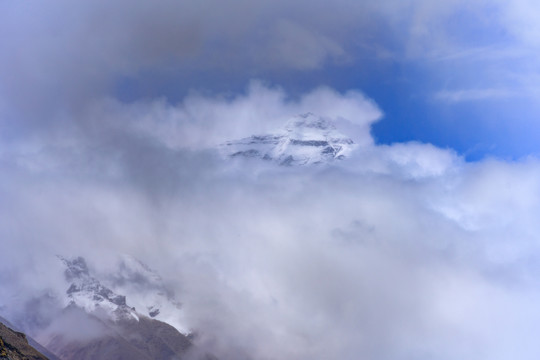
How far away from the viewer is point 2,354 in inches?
7781
